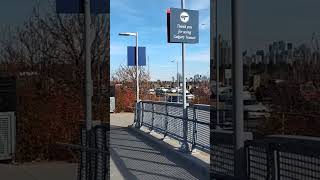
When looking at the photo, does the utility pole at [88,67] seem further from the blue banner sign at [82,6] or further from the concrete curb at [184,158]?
the concrete curb at [184,158]

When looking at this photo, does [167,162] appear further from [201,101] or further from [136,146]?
[136,146]

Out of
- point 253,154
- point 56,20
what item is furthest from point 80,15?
point 253,154

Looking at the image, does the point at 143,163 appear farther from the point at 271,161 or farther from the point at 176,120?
the point at 271,161

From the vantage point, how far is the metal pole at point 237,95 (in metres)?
3.01

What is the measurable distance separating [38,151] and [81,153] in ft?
1.22

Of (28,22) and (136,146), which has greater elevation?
(28,22)

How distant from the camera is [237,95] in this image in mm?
3031

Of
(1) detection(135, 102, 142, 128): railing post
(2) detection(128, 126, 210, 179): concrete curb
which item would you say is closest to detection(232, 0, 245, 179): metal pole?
(2) detection(128, 126, 210, 179): concrete curb

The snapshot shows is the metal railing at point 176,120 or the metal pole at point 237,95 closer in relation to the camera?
the metal pole at point 237,95

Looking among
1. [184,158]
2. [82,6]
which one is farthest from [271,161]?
[184,158]

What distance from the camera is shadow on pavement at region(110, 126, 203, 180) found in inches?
286

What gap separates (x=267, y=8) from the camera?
3.36 metres

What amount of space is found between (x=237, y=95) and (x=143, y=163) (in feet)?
18.0

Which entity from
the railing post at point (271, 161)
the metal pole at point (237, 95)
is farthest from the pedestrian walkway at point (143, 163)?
the railing post at point (271, 161)
